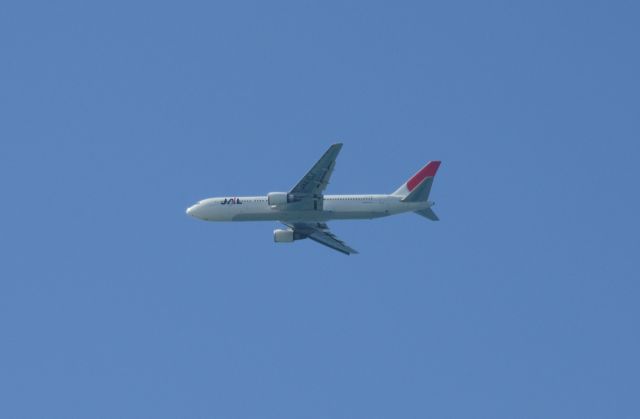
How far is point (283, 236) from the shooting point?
151 meters

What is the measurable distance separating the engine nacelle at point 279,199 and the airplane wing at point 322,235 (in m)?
7.38

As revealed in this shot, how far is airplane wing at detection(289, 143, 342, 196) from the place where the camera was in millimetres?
139375

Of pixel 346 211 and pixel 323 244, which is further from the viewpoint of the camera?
pixel 323 244

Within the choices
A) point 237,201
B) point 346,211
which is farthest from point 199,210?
point 346,211

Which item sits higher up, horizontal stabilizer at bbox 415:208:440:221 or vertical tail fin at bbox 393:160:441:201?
vertical tail fin at bbox 393:160:441:201

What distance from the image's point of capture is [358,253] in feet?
496

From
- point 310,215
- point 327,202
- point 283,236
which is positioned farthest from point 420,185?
point 283,236

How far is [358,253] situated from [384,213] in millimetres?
9429

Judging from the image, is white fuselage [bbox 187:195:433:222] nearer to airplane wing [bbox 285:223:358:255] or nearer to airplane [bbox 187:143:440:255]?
airplane [bbox 187:143:440:255]

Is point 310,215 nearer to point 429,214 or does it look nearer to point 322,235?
point 322,235

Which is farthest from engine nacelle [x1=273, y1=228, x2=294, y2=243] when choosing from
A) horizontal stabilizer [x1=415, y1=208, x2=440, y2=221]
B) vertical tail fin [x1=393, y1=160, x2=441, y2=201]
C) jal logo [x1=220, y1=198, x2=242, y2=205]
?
horizontal stabilizer [x1=415, y1=208, x2=440, y2=221]

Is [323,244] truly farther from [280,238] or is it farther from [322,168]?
[322,168]

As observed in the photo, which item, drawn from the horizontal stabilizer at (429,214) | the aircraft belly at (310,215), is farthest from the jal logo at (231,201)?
the horizontal stabilizer at (429,214)

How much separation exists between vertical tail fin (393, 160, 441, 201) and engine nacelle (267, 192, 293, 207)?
8546 mm
